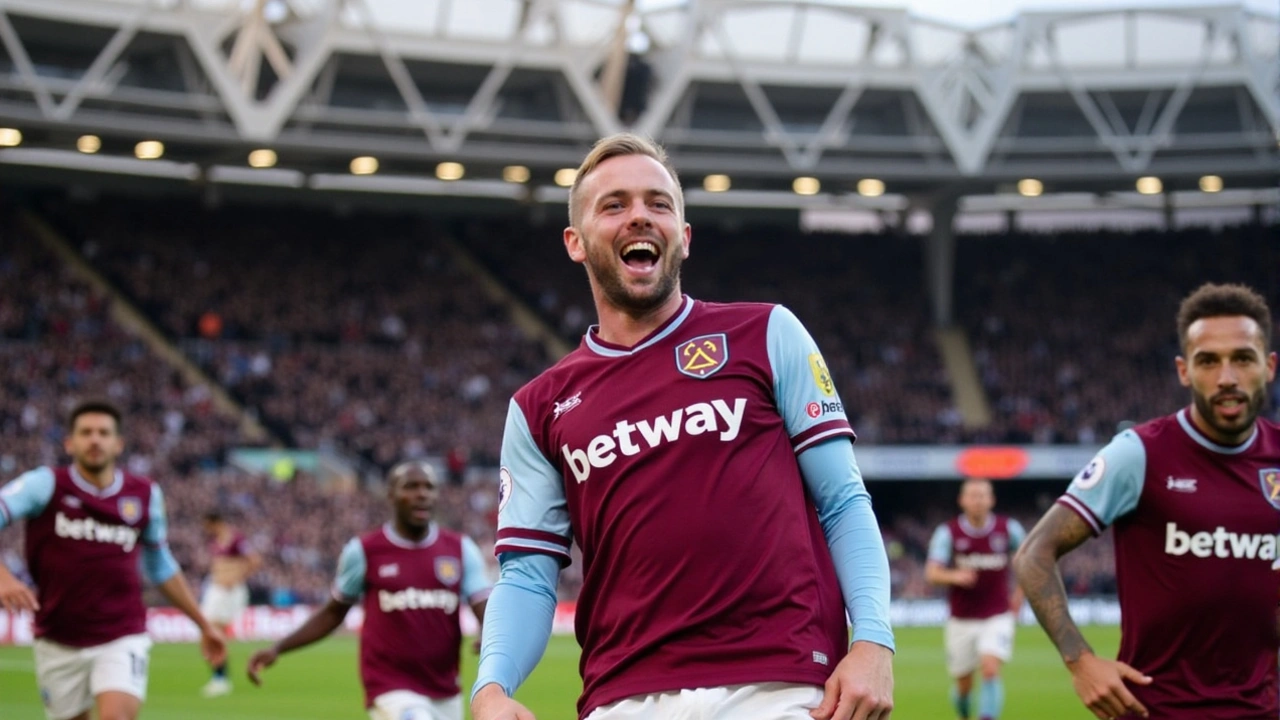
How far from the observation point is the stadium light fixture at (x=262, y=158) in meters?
37.9

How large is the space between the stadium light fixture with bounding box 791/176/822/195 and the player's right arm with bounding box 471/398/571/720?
1529 inches

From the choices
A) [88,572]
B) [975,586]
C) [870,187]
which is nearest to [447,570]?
[88,572]

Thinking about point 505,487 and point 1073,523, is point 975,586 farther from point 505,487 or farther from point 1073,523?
point 505,487

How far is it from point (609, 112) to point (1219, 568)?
34684mm

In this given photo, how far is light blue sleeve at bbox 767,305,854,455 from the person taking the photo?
3.97 meters

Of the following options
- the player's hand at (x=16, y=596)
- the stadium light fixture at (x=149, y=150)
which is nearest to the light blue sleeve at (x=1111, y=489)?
the player's hand at (x=16, y=596)

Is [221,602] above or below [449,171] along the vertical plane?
below

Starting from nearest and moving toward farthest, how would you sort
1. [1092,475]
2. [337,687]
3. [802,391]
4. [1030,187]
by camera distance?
[802,391] → [1092,475] → [337,687] → [1030,187]

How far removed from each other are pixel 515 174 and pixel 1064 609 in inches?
1445

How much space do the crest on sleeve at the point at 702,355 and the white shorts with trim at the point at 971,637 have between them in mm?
12877

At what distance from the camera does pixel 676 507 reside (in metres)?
3.87

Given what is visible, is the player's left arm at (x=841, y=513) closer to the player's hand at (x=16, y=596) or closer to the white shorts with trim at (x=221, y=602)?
the player's hand at (x=16, y=596)

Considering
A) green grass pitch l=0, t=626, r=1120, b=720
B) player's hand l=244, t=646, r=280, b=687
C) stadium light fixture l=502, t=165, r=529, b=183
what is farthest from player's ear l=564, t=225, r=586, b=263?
stadium light fixture l=502, t=165, r=529, b=183

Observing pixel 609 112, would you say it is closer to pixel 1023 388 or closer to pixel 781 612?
pixel 1023 388
